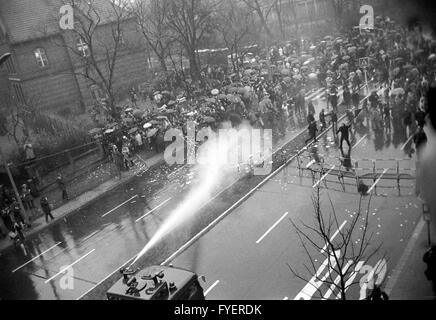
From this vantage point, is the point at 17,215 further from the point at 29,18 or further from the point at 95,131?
the point at 29,18

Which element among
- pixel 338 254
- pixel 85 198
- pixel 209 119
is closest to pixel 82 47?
pixel 209 119

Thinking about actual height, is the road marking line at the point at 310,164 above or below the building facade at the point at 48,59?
below

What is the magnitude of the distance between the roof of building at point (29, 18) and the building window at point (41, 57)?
1378mm

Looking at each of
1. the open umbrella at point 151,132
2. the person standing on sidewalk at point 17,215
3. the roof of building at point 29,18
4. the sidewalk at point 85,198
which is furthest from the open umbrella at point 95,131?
the roof of building at point 29,18

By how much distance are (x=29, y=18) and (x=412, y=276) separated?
121ft

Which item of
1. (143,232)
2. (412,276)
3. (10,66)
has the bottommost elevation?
(412,276)

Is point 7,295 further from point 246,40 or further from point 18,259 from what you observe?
point 246,40

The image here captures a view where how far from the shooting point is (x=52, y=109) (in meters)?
39.7

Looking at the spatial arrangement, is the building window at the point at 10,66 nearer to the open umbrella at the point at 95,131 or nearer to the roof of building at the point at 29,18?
the roof of building at the point at 29,18

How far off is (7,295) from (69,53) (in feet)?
97.8

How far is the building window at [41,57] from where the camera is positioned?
38375mm

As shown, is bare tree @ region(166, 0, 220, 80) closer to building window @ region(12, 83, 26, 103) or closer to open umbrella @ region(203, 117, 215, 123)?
open umbrella @ region(203, 117, 215, 123)

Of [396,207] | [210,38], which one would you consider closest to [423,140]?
[396,207]

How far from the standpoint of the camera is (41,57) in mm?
38688
